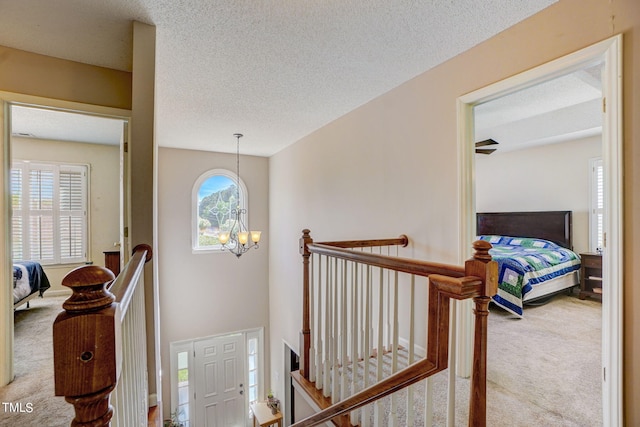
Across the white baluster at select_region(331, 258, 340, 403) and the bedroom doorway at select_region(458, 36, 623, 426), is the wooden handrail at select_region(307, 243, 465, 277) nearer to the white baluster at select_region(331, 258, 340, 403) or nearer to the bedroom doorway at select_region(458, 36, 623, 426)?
the white baluster at select_region(331, 258, 340, 403)

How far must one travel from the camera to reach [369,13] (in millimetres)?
1765

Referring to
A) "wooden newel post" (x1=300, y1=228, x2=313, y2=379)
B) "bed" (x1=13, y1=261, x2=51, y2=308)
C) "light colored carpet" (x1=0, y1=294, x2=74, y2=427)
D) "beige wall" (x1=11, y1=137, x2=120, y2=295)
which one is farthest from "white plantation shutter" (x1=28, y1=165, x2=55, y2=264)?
"wooden newel post" (x1=300, y1=228, x2=313, y2=379)

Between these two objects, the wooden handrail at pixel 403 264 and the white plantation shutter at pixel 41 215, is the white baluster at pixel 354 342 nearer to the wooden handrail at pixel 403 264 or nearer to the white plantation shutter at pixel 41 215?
the wooden handrail at pixel 403 264

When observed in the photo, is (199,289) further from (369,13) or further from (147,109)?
(369,13)

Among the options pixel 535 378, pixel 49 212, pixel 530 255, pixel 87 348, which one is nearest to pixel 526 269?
pixel 530 255

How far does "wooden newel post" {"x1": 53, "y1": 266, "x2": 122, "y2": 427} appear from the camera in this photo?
1.60ft

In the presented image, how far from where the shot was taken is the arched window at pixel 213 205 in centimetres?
524

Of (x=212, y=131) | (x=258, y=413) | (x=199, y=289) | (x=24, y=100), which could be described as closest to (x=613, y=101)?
(x=24, y=100)

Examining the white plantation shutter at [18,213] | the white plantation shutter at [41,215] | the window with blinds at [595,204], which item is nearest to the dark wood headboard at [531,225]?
the window with blinds at [595,204]

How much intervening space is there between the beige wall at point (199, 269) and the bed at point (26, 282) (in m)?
1.60

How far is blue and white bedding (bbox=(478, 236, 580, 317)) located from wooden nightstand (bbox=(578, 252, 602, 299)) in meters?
0.15

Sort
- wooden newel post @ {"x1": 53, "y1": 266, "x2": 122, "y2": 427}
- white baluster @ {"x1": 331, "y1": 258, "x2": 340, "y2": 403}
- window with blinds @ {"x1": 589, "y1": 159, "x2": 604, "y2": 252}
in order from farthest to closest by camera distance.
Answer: window with blinds @ {"x1": 589, "y1": 159, "x2": 604, "y2": 252}
white baluster @ {"x1": 331, "y1": 258, "x2": 340, "y2": 403}
wooden newel post @ {"x1": 53, "y1": 266, "x2": 122, "y2": 427}

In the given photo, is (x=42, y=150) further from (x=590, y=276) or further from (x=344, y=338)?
(x=590, y=276)

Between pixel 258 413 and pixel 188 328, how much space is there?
193cm
